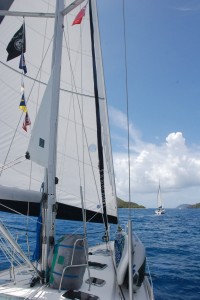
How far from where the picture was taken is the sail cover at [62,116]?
18.9 feet

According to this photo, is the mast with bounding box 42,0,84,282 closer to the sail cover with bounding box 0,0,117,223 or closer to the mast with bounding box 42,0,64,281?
the mast with bounding box 42,0,64,281

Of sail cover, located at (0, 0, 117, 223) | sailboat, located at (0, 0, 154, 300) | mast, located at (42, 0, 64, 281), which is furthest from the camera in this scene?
sail cover, located at (0, 0, 117, 223)

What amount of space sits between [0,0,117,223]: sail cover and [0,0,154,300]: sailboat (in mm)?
24

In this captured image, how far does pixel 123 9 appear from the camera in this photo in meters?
4.55

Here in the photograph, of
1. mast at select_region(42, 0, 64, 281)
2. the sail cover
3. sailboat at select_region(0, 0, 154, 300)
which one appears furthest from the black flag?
mast at select_region(42, 0, 64, 281)

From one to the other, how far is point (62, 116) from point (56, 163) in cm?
139

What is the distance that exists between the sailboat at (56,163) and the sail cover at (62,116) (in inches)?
0.9

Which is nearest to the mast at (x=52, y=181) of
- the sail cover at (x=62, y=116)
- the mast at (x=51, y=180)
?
the mast at (x=51, y=180)

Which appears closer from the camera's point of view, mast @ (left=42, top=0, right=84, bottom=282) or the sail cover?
mast @ (left=42, top=0, right=84, bottom=282)

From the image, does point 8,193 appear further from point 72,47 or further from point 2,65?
point 72,47

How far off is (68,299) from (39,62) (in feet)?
18.1

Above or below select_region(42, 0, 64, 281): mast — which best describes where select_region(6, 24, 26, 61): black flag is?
above

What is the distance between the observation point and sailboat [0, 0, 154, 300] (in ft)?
12.0

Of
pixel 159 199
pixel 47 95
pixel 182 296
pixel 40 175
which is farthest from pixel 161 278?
pixel 159 199
